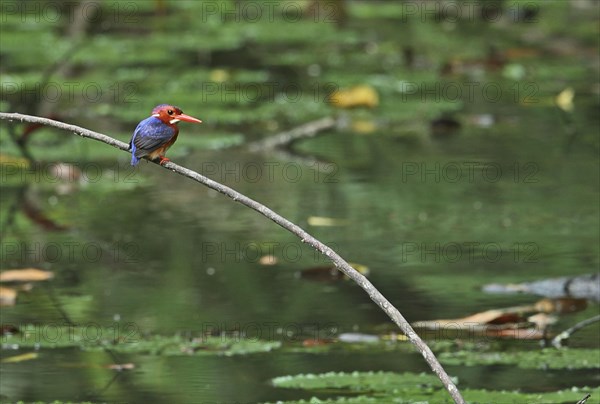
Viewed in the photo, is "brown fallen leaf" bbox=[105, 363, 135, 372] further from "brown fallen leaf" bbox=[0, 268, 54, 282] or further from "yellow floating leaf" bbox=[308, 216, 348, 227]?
"yellow floating leaf" bbox=[308, 216, 348, 227]

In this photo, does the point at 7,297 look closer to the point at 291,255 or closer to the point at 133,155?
the point at 291,255

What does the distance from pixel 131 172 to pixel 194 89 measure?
2037mm

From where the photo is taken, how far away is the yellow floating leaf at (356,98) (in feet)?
27.8

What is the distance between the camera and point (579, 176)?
22.5ft

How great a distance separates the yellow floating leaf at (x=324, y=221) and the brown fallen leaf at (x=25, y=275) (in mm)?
1224

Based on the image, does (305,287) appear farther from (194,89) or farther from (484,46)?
(484,46)

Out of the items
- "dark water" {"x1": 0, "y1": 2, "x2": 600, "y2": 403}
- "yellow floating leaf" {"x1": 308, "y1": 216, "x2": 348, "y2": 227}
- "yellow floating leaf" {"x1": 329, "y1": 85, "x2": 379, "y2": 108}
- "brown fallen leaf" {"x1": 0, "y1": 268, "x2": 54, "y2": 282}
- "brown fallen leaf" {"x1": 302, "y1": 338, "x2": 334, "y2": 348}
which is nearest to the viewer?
"dark water" {"x1": 0, "y1": 2, "x2": 600, "y2": 403}

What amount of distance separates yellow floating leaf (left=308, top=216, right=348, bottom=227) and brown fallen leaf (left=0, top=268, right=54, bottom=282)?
122 cm

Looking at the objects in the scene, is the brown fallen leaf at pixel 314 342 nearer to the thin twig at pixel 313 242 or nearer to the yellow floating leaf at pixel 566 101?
the thin twig at pixel 313 242

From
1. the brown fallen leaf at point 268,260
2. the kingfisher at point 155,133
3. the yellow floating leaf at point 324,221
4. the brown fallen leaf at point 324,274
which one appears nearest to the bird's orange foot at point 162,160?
the kingfisher at point 155,133

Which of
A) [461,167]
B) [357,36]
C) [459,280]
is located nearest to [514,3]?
[357,36]

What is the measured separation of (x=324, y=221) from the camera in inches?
237

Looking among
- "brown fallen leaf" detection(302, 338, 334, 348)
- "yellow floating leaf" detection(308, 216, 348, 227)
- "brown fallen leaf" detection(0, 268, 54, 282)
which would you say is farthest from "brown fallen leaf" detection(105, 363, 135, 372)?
"yellow floating leaf" detection(308, 216, 348, 227)

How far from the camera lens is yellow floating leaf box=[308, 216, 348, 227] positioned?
5.98 m
